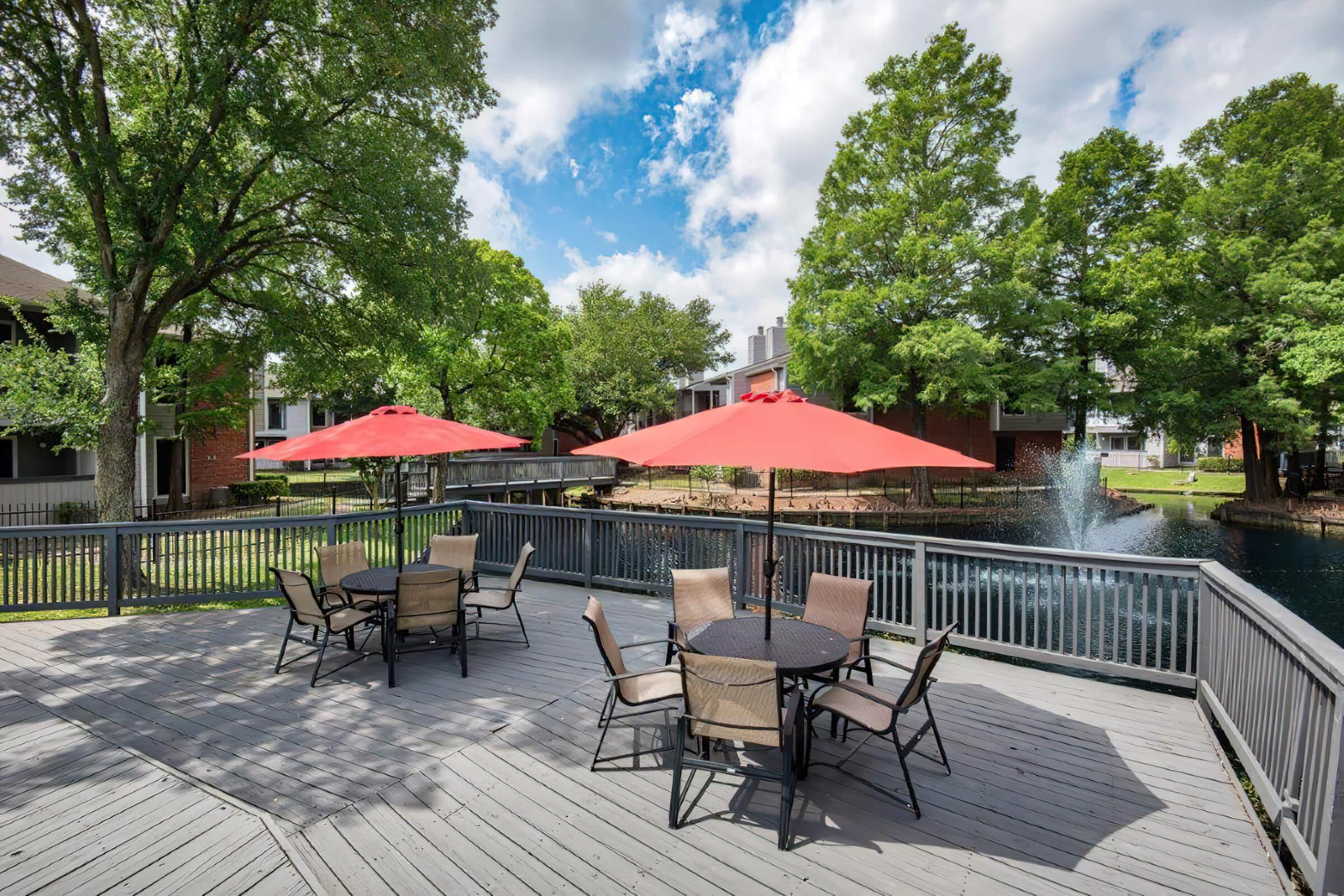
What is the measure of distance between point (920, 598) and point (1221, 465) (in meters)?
42.2

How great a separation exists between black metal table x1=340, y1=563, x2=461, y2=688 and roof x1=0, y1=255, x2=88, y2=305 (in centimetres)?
1361

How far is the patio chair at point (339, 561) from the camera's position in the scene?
6125 millimetres

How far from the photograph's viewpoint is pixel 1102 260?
2319cm

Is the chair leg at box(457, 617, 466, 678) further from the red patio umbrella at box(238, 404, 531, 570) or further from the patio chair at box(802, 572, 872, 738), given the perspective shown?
the patio chair at box(802, 572, 872, 738)

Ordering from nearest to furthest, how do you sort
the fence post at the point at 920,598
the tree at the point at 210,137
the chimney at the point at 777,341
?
1. the fence post at the point at 920,598
2. the tree at the point at 210,137
3. the chimney at the point at 777,341

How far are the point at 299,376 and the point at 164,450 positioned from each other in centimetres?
1009

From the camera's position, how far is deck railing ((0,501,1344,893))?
261 centimetres

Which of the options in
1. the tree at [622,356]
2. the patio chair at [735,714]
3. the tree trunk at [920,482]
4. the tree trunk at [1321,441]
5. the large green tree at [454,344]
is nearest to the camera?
the patio chair at [735,714]

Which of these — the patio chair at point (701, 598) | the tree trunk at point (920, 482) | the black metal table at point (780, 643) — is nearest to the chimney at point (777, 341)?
the tree trunk at point (920, 482)

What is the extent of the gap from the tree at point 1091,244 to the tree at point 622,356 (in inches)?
785

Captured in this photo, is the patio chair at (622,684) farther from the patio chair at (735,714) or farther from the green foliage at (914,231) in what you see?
the green foliage at (914,231)

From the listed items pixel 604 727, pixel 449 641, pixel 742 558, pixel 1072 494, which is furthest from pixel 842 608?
pixel 1072 494

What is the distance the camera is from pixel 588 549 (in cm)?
796

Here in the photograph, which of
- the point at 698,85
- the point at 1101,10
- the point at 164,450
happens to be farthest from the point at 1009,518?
the point at 164,450
